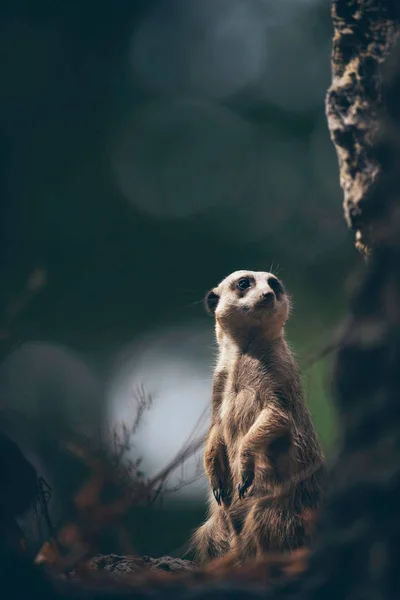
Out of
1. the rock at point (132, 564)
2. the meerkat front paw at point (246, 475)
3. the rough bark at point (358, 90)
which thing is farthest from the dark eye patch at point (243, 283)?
the rock at point (132, 564)

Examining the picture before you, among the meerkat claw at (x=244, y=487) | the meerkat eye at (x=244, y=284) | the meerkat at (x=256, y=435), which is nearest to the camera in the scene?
the meerkat at (x=256, y=435)

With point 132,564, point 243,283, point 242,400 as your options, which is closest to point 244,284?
point 243,283

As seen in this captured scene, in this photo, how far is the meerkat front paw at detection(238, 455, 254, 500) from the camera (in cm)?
459

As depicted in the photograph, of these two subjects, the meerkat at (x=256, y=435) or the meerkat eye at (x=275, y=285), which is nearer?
the meerkat at (x=256, y=435)

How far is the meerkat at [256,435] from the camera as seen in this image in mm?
4328

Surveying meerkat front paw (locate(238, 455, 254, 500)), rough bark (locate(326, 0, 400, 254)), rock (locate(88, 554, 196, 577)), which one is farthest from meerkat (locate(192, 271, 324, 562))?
rough bark (locate(326, 0, 400, 254))

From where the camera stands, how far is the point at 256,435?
4637mm

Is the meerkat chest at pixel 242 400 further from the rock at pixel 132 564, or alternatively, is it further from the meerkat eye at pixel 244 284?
the rock at pixel 132 564

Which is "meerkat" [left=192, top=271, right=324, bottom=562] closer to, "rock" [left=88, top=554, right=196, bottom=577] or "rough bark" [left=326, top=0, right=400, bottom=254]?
"rock" [left=88, top=554, right=196, bottom=577]

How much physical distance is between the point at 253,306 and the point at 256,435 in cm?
93

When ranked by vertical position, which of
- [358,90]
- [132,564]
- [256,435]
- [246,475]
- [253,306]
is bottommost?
[132,564]

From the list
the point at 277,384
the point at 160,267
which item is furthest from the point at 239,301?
the point at 160,267

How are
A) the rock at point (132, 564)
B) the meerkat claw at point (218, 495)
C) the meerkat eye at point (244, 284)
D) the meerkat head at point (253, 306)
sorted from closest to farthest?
the rock at point (132, 564) → the meerkat claw at point (218, 495) → the meerkat head at point (253, 306) → the meerkat eye at point (244, 284)

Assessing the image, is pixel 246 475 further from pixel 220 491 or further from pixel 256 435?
pixel 220 491
